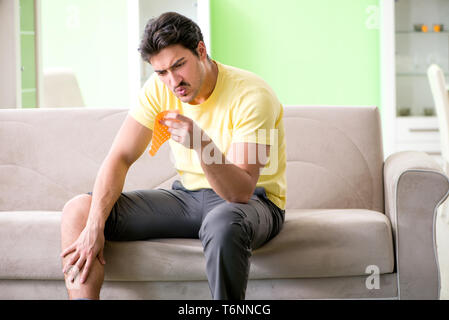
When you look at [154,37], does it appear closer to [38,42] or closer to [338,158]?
[338,158]

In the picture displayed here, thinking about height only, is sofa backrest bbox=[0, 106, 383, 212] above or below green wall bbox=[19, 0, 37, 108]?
below

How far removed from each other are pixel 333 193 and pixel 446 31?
2984 mm

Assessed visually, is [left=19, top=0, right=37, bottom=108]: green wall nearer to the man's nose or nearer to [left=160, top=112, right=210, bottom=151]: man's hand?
the man's nose

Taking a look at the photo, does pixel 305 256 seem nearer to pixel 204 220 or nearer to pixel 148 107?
pixel 204 220

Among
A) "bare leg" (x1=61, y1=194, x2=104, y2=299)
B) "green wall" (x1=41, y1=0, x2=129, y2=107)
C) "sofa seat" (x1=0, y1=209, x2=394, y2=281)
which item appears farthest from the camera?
"green wall" (x1=41, y1=0, x2=129, y2=107)

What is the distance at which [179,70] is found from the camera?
5.62ft

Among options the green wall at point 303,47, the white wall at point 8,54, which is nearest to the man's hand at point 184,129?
the white wall at point 8,54

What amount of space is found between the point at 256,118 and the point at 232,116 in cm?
11

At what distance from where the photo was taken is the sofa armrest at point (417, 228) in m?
1.86

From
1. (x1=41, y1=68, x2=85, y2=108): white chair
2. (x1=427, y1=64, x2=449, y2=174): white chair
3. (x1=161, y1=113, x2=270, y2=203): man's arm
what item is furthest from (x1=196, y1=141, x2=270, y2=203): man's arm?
(x1=41, y1=68, x2=85, y2=108): white chair

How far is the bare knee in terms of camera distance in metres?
1.75

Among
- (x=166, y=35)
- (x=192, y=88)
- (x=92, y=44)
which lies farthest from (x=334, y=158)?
(x=92, y=44)

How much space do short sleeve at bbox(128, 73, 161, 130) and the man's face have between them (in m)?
0.15

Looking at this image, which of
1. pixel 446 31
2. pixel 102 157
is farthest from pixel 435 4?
pixel 102 157
